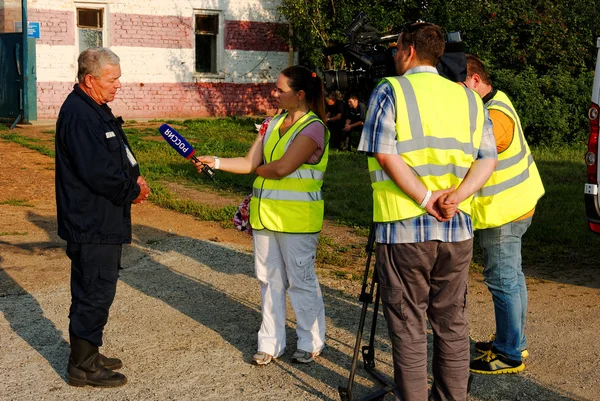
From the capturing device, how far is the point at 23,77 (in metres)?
18.9

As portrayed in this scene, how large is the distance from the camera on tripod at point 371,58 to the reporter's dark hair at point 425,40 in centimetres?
38

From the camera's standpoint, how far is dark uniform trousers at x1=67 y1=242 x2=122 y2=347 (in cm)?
488

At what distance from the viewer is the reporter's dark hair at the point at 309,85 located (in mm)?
5238

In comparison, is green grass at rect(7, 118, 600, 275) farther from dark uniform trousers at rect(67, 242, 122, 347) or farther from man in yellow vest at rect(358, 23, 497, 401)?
man in yellow vest at rect(358, 23, 497, 401)

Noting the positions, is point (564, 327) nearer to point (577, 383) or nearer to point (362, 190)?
point (577, 383)

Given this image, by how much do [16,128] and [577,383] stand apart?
16.3 meters

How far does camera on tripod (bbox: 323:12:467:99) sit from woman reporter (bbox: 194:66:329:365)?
0.31 m

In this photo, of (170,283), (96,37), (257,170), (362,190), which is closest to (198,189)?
(362,190)

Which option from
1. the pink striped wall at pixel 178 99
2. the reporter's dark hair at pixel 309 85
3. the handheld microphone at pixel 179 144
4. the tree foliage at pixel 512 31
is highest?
the tree foliage at pixel 512 31

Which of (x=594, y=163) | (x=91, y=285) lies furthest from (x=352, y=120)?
(x=91, y=285)

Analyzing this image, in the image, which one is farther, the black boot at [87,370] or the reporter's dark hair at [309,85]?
the reporter's dark hair at [309,85]

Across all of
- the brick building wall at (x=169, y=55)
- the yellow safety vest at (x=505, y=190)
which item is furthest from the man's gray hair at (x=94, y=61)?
the brick building wall at (x=169, y=55)

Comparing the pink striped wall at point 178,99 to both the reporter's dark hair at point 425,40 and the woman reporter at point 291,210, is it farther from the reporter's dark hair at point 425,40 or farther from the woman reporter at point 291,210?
the reporter's dark hair at point 425,40

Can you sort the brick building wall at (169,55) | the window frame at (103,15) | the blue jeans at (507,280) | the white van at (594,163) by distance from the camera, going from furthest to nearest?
the window frame at (103,15) < the brick building wall at (169,55) < the white van at (594,163) < the blue jeans at (507,280)
